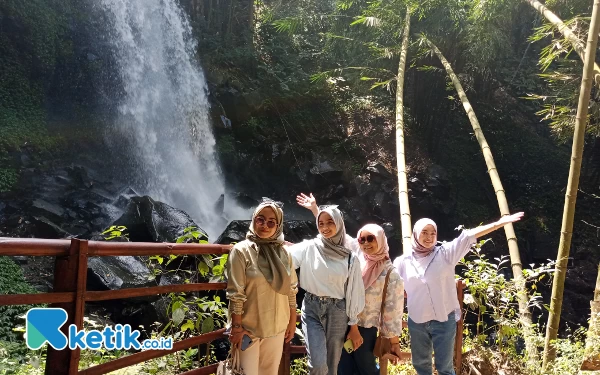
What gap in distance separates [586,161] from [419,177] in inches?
186

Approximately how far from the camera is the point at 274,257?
2109mm

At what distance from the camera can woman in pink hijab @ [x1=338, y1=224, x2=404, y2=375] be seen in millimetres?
2441

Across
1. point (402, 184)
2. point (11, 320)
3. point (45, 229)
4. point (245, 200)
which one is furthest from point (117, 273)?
point (245, 200)

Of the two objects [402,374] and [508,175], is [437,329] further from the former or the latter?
[508,175]

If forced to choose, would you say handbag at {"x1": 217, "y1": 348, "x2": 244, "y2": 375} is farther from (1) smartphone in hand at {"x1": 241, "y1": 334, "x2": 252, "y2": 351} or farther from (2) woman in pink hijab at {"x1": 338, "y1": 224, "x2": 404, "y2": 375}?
(2) woman in pink hijab at {"x1": 338, "y1": 224, "x2": 404, "y2": 375}

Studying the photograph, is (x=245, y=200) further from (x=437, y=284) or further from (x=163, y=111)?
(x=437, y=284)

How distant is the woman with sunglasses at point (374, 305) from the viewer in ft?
8.00

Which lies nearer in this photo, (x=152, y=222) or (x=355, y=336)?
(x=355, y=336)

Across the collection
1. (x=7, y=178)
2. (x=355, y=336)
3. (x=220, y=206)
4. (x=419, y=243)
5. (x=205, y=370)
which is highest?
(x=7, y=178)

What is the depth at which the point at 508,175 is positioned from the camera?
42.7 ft

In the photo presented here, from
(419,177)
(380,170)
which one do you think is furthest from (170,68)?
(419,177)

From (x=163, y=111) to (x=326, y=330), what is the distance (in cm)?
1058

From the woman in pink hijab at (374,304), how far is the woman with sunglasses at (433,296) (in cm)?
22

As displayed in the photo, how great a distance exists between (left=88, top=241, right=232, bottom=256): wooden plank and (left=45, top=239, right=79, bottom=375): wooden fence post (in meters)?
0.07
